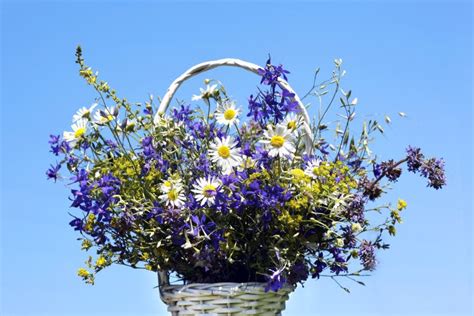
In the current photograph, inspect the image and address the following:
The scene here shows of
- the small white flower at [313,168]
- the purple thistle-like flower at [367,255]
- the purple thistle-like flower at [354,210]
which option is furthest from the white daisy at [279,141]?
the purple thistle-like flower at [367,255]

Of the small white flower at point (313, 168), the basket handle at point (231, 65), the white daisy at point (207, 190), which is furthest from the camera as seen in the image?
the basket handle at point (231, 65)

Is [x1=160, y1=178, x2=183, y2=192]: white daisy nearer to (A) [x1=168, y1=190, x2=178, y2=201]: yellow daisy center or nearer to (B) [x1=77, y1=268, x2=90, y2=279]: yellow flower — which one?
(A) [x1=168, y1=190, x2=178, y2=201]: yellow daisy center

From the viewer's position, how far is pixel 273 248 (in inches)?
90.4

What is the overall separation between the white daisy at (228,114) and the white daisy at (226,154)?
0.23 feet

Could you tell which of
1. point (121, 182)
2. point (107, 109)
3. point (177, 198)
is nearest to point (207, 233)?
point (177, 198)

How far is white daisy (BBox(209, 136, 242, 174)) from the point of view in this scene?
7.56ft

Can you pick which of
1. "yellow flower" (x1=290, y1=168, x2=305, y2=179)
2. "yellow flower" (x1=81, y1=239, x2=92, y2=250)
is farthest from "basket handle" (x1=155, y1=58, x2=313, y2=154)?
"yellow flower" (x1=81, y1=239, x2=92, y2=250)

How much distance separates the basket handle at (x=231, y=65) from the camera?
246 centimetres

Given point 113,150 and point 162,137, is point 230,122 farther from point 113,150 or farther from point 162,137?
point 113,150

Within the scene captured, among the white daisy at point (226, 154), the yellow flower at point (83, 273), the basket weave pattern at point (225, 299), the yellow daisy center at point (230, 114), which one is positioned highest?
the yellow daisy center at point (230, 114)

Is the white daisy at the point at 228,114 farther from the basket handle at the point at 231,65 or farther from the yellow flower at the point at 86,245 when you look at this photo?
the yellow flower at the point at 86,245

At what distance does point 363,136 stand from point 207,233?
578 millimetres

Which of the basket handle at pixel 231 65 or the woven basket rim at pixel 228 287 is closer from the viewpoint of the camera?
the woven basket rim at pixel 228 287

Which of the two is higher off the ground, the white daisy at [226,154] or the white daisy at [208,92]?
Result: the white daisy at [208,92]
